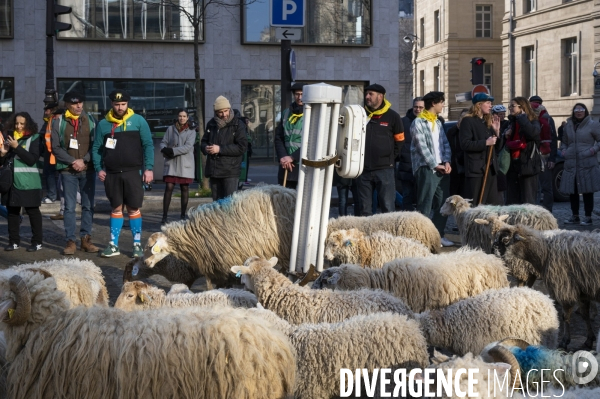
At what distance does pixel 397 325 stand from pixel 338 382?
1.48ft

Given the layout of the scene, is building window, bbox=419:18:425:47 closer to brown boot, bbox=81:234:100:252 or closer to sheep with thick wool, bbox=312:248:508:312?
brown boot, bbox=81:234:100:252

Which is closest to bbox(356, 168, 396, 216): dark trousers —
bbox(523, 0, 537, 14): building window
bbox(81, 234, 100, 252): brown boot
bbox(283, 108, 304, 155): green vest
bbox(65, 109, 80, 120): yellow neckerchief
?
bbox(283, 108, 304, 155): green vest

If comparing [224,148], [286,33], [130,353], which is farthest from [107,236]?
[130,353]

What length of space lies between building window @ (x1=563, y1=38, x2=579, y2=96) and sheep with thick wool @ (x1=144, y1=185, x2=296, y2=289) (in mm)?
35216

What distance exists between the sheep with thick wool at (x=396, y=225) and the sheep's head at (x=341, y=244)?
83 centimetres

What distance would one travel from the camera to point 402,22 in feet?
262

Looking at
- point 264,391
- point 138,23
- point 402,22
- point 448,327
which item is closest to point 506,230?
point 448,327

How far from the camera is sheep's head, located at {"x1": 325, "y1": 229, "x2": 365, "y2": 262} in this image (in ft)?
23.8

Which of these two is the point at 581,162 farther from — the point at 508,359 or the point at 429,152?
the point at 508,359

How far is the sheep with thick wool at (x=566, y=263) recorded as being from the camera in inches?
257

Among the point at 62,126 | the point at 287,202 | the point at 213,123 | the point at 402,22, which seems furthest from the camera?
the point at 402,22

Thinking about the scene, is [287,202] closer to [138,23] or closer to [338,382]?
[338,382]

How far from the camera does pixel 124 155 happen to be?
31.6 ft

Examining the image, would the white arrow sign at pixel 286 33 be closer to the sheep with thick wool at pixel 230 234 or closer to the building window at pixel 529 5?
the sheep with thick wool at pixel 230 234
